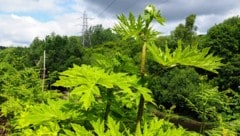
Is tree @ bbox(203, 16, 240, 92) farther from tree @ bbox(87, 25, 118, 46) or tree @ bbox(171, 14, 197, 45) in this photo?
tree @ bbox(87, 25, 118, 46)

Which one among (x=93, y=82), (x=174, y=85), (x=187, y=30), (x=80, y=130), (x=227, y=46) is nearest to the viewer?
(x=93, y=82)

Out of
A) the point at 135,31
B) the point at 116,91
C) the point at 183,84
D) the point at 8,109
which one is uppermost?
the point at 135,31

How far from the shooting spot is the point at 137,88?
7.99ft

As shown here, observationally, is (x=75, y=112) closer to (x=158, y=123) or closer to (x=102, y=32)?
(x=158, y=123)

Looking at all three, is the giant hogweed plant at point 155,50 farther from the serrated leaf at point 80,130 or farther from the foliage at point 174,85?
the foliage at point 174,85

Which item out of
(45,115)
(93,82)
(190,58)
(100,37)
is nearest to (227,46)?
(45,115)

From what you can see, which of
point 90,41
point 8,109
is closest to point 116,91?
point 8,109

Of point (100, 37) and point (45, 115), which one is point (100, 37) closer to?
point (100, 37)

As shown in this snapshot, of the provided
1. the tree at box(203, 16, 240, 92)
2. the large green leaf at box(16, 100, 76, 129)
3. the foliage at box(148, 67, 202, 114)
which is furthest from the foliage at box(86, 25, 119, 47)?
the large green leaf at box(16, 100, 76, 129)

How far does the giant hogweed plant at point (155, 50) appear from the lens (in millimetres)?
2406

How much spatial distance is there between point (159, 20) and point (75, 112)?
81cm

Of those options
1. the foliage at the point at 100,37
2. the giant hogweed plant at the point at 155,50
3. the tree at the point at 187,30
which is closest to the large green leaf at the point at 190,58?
the giant hogweed plant at the point at 155,50

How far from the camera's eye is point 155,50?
96.7 inches

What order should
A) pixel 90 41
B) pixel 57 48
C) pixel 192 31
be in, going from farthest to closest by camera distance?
pixel 90 41
pixel 57 48
pixel 192 31
